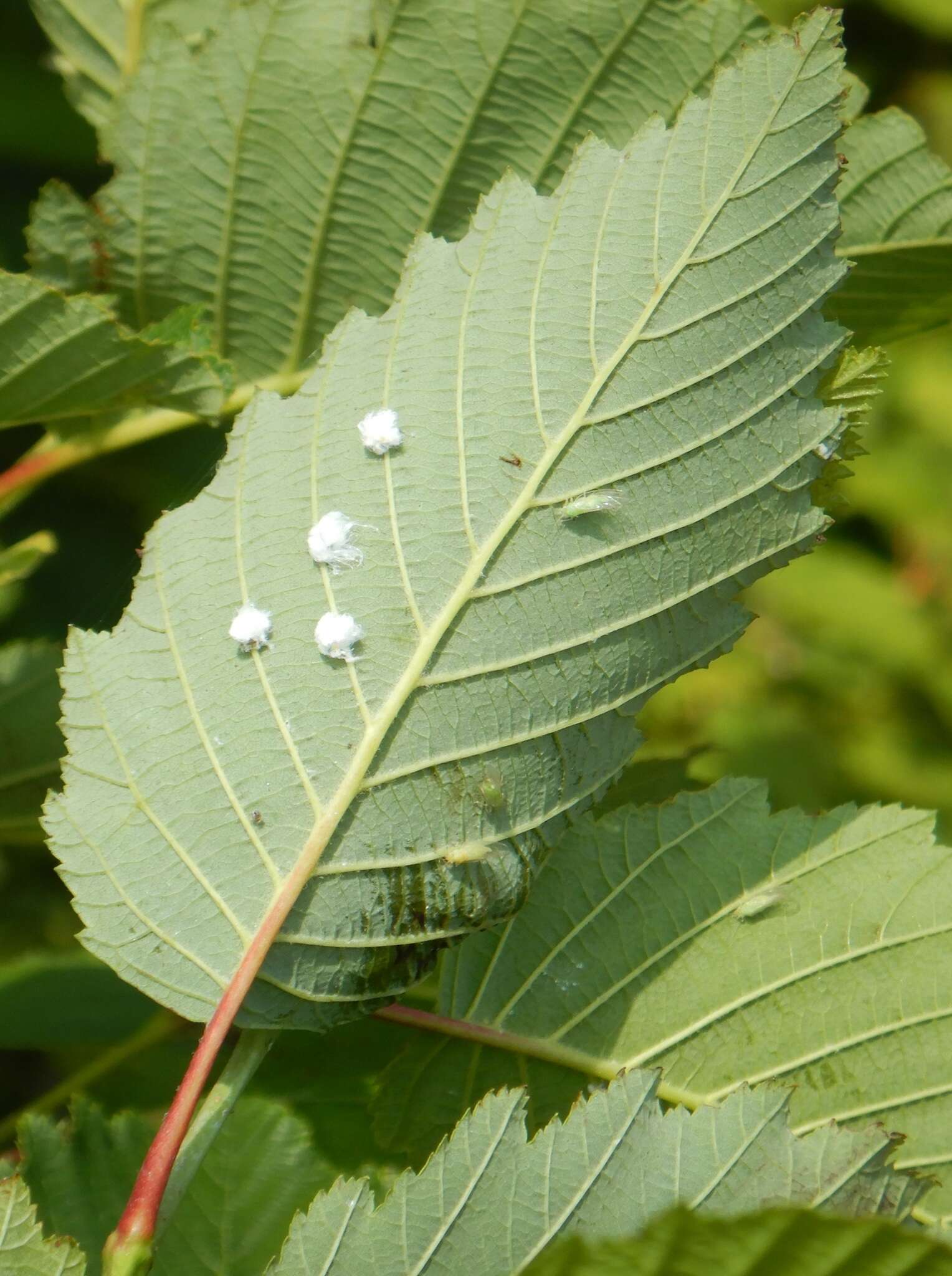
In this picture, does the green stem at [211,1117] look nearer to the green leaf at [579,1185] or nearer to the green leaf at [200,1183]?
the green leaf at [579,1185]

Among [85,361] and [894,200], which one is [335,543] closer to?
[85,361]

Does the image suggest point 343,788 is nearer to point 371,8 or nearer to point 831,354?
point 831,354

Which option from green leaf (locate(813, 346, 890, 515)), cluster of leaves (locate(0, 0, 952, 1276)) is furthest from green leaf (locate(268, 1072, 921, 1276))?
green leaf (locate(813, 346, 890, 515))

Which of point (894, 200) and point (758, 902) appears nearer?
point (758, 902)

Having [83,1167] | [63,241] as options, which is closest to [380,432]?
[63,241]

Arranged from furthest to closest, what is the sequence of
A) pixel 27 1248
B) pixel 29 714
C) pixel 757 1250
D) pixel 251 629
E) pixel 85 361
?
pixel 29 714
pixel 85 361
pixel 251 629
pixel 27 1248
pixel 757 1250

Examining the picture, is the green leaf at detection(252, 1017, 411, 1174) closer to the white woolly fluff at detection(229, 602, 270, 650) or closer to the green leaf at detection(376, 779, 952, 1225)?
the green leaf at detection(376, 779, 952, 1225)
